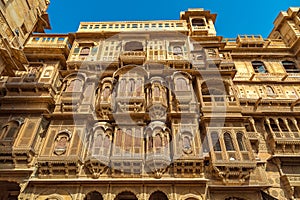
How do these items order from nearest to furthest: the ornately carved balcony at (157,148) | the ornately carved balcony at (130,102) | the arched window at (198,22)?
the ornately carved balcony at (157,148), the ornately carved balcony at (130,102), the arched window at (198,22)

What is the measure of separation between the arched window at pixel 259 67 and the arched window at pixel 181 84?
939 centimetres

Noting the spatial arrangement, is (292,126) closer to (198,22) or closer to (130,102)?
(130,102)

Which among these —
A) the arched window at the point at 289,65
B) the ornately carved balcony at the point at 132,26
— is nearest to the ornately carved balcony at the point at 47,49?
the ornately carved balcony at the point at 132,26

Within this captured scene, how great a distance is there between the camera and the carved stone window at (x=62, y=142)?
1537cm

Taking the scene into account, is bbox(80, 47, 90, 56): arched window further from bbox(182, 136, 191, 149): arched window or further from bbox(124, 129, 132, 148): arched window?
bbox(182, 136, 191, 149): arched window

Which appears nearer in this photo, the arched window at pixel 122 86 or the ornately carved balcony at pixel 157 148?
the ornately carved balcony at pixel 157 148

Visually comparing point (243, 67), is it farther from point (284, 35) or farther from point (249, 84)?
point (284, 35)

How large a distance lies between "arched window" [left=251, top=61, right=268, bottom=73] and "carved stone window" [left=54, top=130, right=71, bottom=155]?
746 inches

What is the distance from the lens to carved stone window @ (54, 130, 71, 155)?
15.4 meters

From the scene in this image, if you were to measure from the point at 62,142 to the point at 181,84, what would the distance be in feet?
32.6

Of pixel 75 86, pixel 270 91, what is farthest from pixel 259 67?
pixel 75 86

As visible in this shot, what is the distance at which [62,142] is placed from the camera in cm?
1598

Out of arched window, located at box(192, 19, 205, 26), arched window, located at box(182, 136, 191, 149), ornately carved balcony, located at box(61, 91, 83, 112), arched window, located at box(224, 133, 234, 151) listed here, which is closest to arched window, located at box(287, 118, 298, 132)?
arched window, located at box(224, 133, 234, 151)

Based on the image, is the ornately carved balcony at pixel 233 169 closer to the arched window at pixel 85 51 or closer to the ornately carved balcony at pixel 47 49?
the arched window at pixel 85 51
